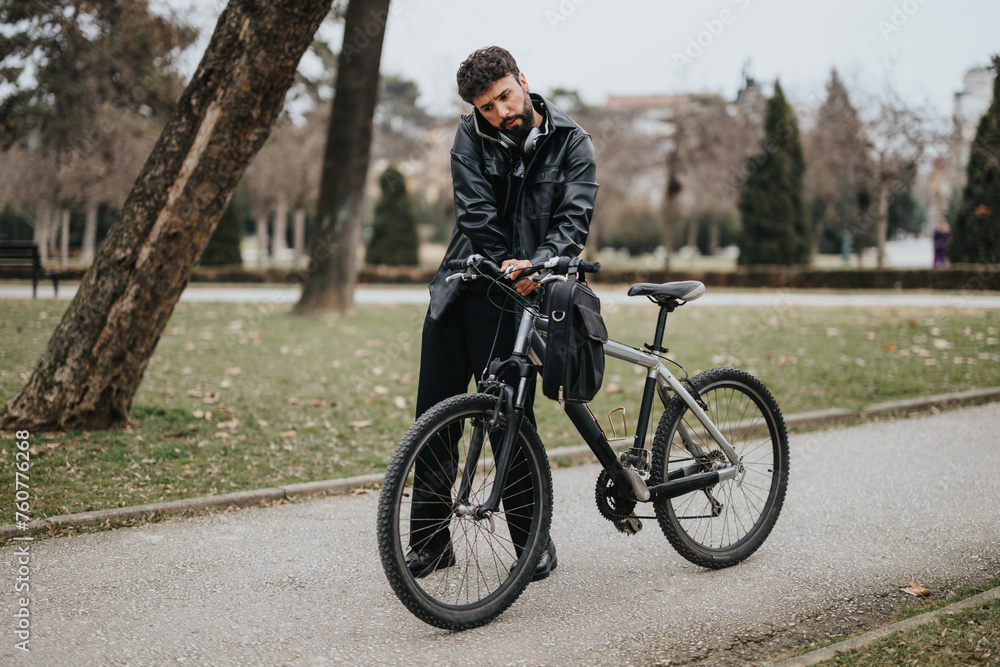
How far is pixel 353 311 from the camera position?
1338 centimetres

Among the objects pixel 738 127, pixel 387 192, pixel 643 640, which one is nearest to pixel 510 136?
pixel 643 640

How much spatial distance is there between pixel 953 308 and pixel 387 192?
16531mm

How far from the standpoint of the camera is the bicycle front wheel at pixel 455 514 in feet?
9.11

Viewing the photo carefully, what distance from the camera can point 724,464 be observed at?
367 centimetres

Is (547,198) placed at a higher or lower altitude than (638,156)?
lower

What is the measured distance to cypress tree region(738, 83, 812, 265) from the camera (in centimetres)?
2488

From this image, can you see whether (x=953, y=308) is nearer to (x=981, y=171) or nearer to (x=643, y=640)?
(x=981, y=171)

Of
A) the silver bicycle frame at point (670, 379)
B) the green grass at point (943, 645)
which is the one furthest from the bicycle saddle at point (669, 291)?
the green grass at point (943, 645)

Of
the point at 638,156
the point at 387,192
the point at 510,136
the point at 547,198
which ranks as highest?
the point at 638,156

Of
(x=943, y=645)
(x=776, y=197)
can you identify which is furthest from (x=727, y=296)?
(x=943, y=645)

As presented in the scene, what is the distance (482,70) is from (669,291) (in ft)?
3.69

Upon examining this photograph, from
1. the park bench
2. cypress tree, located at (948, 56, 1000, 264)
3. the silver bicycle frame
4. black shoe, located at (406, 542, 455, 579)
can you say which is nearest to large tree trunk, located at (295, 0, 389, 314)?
the park bench

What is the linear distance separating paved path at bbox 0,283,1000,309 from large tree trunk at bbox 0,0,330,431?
32.8ft

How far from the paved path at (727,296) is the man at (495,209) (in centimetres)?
1246
